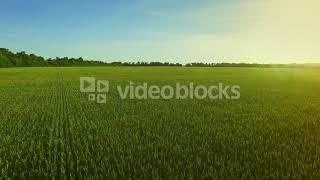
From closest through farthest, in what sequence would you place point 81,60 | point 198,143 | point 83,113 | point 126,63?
point 198,143
point 83,113
point 126,63
point 81,60

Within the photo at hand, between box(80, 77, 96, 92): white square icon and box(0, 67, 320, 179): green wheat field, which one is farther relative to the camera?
box(80, 77, 96, 92): white square icon

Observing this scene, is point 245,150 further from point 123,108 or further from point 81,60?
point 81,60

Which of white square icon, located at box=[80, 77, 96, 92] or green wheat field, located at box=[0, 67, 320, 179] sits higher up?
green wheat field, located at box=[0, 67, 320, 179]

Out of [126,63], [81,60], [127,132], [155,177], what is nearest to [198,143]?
[127,132]

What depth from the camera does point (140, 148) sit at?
39.2ft

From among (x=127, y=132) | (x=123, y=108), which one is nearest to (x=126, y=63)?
(x=123, y=108)

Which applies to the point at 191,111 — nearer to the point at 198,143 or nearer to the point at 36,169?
the point at 198,143

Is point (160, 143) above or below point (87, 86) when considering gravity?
above

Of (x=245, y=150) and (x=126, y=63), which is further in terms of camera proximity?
(x=126, y=63)

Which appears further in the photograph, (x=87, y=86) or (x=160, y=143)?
(x=87, y=86)

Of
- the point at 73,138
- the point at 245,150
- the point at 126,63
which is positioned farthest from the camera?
the point at 126,63

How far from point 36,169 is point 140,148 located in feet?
9.48

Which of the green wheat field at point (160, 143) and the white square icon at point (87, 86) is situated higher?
the green wheat field at point (160, 143)

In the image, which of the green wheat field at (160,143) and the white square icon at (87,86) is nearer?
the green wheat field at (160,143)
